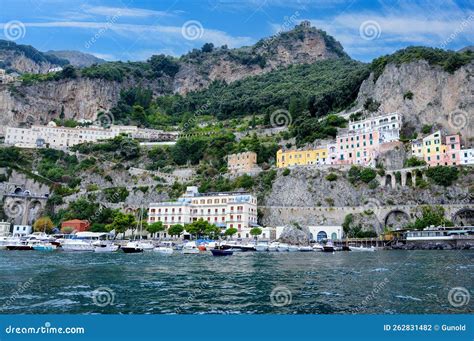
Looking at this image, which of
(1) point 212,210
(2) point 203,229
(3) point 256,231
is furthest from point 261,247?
(1) point 212,210

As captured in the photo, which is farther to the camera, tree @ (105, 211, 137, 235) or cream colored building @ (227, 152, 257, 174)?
cream colored building @ (227, 152, 257, 174)

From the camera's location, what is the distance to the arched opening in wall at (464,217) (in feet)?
194

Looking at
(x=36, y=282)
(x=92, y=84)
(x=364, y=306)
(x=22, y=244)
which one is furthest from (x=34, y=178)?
(x=364, y=306)

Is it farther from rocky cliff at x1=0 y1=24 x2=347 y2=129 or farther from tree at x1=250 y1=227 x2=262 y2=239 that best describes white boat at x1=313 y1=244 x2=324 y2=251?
rocky cliff at x1=0 y1=24 x2=347 y2=129

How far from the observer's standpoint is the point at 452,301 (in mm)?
15859

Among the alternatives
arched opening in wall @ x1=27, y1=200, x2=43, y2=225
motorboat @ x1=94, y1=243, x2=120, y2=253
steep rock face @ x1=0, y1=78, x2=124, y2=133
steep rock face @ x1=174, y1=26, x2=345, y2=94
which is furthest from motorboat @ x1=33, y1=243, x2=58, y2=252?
steep rock face @ x1=174, y1=26, x2=345, y2=94

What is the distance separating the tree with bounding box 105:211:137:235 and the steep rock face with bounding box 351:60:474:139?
2051 inches

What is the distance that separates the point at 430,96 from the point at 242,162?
37.0m

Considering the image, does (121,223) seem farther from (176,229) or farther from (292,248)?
(292,248)

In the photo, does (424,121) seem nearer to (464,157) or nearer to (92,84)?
(464,157)

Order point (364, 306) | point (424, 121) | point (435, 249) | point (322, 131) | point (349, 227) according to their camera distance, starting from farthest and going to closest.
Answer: point (322, 131) → point (424, 121) → point (349, 227) → point (435, 249) → point (364, 306)

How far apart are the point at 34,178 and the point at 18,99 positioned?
45.8 metres

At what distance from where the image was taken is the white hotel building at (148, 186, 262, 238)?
6551 cm

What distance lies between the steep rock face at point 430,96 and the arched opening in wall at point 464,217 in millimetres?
18289
